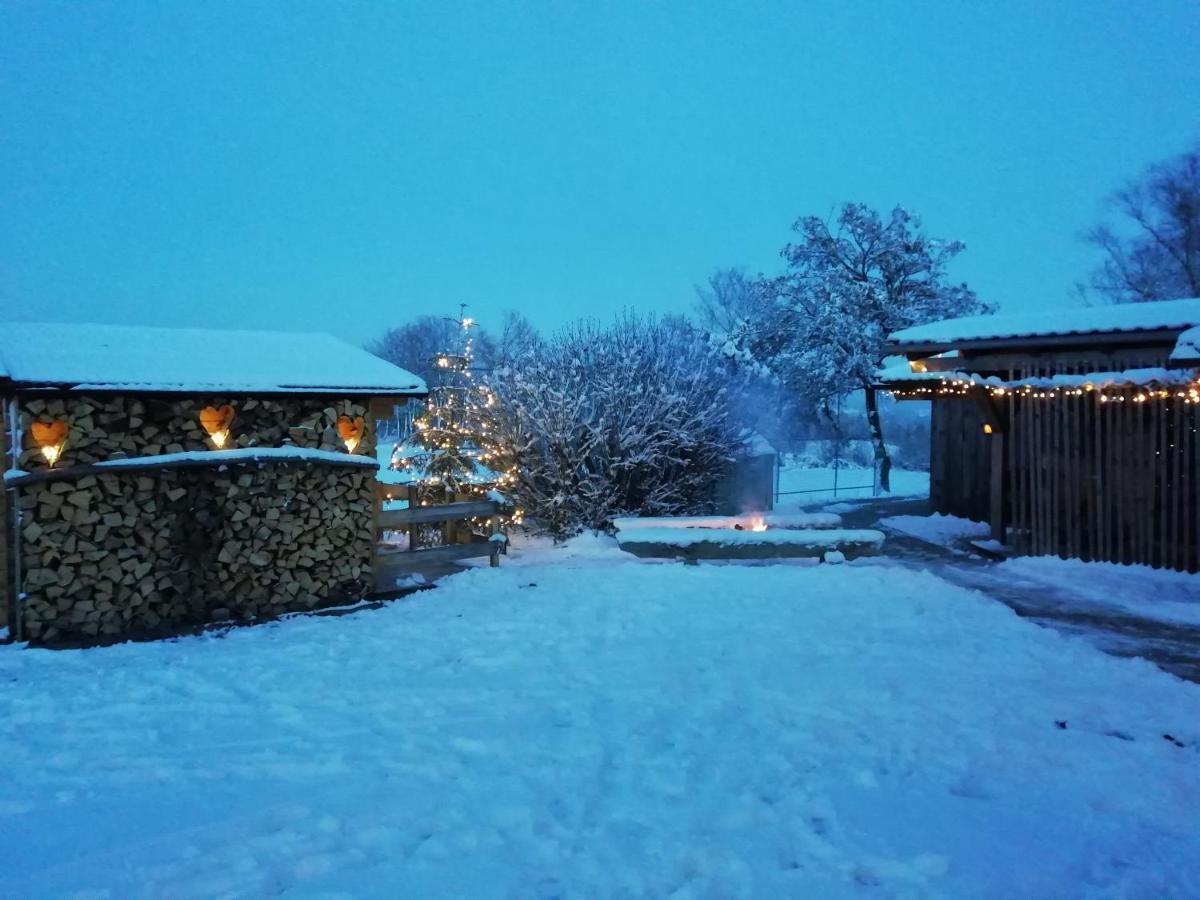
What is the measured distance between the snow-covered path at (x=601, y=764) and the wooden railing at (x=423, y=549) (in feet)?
6.29

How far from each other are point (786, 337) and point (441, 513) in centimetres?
1596

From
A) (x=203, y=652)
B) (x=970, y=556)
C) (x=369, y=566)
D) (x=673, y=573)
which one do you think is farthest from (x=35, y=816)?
(x=970, y=556)

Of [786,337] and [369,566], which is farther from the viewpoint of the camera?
[786,337]

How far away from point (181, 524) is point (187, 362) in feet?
4.81

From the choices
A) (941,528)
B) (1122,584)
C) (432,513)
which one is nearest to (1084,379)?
(1122,584)

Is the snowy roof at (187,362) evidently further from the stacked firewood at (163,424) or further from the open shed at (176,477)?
the stacked firewood at (163,424)

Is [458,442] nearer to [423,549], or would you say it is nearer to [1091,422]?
[423,549]

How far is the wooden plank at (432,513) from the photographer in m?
8.10

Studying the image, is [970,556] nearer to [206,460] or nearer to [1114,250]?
[206,460]

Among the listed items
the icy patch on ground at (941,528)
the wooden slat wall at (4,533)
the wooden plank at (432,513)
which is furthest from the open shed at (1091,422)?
the wooden slat wall at (4,533)

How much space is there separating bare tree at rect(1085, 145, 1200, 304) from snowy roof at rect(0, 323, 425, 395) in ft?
78.8

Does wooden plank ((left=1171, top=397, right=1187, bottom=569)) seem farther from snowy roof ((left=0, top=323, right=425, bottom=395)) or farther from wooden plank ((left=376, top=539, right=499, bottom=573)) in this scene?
snowy roof ((left=0, top=323, right=425, bottom=395))

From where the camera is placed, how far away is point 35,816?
125 inches

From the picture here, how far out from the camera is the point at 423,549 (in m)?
8.66
